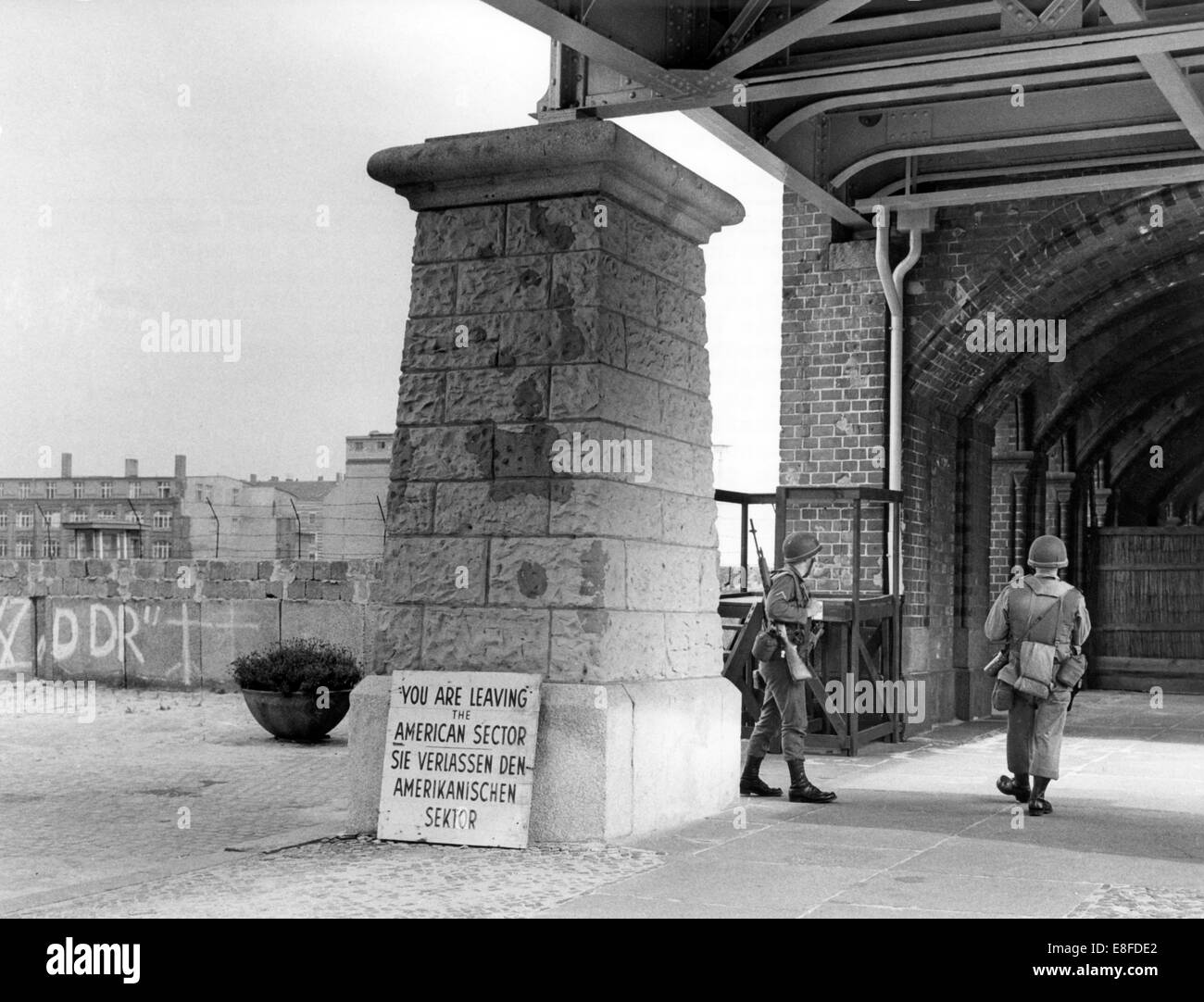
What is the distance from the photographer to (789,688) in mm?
9609

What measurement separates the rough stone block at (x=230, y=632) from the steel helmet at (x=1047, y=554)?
1156 centimetres

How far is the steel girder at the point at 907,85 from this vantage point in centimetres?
937

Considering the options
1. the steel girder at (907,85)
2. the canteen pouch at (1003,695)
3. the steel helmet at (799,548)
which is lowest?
the canteen pouch at (1003,695)

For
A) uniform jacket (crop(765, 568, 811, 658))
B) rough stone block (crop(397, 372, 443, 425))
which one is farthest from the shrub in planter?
rough stone block (crop(397, 372, 443, 425))

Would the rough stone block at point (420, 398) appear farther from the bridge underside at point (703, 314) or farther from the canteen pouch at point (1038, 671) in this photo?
the canteen pouch at point (1038, 671)

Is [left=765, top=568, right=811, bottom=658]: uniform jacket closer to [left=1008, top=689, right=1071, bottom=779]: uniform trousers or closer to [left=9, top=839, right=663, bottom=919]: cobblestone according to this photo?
[left=1008, top=689, right=1071, bottom=779]: uniform trousers

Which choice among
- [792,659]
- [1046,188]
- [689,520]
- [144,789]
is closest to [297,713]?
[144,789]

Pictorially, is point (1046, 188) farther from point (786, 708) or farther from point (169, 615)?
point (169, 615)

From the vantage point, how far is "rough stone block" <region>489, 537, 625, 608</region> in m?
7.79

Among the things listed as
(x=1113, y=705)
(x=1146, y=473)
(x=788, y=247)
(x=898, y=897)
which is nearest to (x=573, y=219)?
(x=898, y=897)

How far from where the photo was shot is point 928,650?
49.2 feet

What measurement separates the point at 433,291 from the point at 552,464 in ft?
4.13

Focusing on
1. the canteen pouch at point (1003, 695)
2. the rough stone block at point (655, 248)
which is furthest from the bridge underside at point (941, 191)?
the canteen pouch at point (1003, 695)

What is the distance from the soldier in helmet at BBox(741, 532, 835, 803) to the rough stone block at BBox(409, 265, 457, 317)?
9.28 feet
